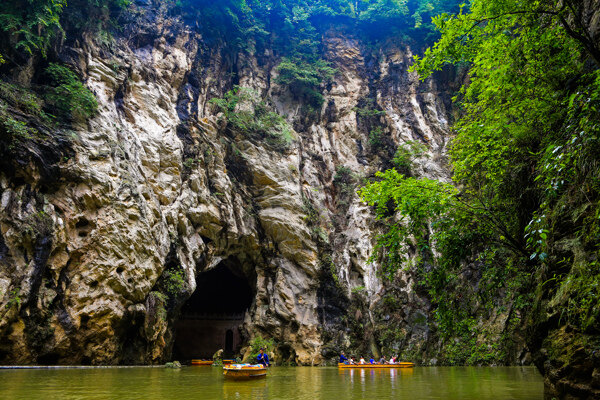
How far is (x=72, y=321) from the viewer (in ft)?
45.6

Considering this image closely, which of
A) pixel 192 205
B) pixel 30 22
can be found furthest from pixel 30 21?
pixel 192 205

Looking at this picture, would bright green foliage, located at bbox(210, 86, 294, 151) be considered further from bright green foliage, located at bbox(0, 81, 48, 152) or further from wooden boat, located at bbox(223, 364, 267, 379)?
wooden boat, located at bbox(223, 364, 267, 379)

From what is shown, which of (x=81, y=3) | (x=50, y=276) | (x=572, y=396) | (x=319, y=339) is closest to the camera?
(x=572, y=396)

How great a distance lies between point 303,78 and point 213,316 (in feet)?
67.4

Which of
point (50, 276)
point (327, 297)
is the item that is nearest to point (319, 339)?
point (327, 297)

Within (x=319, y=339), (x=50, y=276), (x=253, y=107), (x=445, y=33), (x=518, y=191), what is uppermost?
(x=253, y=107)

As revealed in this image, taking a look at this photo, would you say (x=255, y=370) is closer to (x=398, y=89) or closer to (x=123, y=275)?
(x=123, y=275)

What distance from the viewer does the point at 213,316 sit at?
2952cm

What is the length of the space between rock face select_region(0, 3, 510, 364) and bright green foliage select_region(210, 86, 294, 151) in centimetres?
65

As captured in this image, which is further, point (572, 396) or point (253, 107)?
point (253, 107)

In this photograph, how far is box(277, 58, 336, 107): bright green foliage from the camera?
98.8 feet

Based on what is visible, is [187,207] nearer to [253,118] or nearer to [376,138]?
[253,118]

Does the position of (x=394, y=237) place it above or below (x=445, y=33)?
below

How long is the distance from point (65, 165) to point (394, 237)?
1451cm
